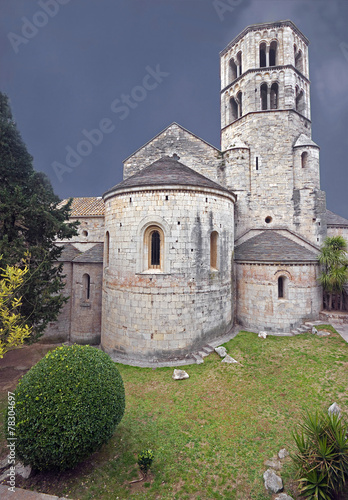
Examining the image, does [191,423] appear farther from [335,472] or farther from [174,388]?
[335,472]

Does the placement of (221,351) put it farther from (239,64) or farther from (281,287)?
(239,64)

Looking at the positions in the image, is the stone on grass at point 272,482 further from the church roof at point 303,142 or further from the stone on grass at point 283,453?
the church roof at point 303,142

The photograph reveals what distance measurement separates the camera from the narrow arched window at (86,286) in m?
16.6

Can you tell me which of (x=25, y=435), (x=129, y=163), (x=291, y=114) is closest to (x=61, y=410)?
(x=25, y=435)

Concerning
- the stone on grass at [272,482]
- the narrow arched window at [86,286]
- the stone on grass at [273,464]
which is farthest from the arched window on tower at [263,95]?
the stone on grass at [272,482]

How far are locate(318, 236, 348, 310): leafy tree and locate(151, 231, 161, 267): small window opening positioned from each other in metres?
10.2

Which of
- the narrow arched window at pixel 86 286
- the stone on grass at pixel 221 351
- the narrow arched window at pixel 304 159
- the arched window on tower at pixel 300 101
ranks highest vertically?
the arched window on tower at pixel 300 101

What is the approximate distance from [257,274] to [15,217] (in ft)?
44.0

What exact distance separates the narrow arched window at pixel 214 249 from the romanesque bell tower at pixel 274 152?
523cm

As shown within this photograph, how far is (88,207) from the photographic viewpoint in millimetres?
20938

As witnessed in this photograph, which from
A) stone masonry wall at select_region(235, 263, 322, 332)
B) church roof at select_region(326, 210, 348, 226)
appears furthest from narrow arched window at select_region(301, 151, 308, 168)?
stone masonry wall at select_region(235, 263, 322, 332)

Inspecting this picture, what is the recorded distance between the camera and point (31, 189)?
1252cm

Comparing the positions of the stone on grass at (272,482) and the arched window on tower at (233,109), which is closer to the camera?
the stone on grass at (272,482)

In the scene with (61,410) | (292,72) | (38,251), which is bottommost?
(61,410)
